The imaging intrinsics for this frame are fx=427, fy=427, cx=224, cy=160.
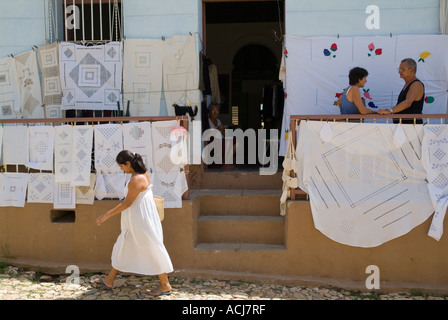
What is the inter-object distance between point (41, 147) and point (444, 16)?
18.5 feet

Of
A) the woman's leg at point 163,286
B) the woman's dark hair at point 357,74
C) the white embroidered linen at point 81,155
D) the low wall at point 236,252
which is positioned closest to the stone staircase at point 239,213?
the low wall at point 236,252

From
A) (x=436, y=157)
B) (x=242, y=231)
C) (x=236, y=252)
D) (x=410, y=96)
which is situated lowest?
(x=236, y=252)

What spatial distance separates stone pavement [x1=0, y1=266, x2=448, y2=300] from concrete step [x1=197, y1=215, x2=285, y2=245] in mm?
559

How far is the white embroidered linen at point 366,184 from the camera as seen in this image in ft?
15.6

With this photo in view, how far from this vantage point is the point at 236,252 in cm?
508

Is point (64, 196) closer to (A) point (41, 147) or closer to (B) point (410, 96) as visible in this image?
(A) point (41, 147)

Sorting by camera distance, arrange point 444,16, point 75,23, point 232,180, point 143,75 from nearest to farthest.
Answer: point 444,16 < point 232,180 < point 143,75 < point 75,23

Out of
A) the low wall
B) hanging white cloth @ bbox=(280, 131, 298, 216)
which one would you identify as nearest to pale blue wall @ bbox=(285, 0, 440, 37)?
hanging white cloth @ bbox=(280, 131, 298, 216)

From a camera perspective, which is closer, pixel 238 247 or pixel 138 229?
pixel 138 229

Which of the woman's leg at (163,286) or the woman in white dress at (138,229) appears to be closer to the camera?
the woman in white dress at (138,229)

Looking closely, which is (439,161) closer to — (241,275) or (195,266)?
(241,275)

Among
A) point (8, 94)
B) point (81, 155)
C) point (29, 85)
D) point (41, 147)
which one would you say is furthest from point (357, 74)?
point (8, 94)

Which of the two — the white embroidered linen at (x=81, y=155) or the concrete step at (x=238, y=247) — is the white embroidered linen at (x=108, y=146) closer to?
the white embroidered linen at (x=81, y=155)

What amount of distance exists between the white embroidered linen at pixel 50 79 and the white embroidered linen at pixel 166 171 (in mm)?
2227
